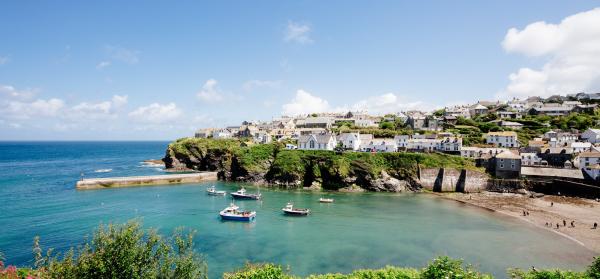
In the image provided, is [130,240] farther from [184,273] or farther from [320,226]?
[320,226]

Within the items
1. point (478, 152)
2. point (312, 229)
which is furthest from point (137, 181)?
point (478, 152)

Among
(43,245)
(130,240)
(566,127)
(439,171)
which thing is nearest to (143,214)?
(43,245)

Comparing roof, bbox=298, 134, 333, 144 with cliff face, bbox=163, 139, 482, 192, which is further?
roof, bbox=298, 134, 333, 144

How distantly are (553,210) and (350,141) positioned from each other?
178 feet

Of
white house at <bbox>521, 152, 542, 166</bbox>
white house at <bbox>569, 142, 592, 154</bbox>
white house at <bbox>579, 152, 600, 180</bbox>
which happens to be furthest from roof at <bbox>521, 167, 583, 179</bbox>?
white house at <bbox>569, 142, 592, 154</bbox>

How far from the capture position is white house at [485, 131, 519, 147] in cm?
9612

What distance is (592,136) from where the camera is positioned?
93.6 metres

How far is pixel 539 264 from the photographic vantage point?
38.9 metres

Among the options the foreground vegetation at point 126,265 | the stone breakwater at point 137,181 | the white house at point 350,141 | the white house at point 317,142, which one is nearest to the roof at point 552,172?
the white house at point 350,141

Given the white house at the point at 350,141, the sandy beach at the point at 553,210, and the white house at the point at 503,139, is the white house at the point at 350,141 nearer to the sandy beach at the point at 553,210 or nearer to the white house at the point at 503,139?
the sandy beach at the point at 553,210

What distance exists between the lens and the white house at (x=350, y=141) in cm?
10456

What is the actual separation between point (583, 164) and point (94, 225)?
9830 centimetres

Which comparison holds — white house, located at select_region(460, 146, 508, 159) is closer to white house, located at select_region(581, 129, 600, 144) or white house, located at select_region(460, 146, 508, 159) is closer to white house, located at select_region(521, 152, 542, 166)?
white house, located at select_region(521, 152, 542, 166)

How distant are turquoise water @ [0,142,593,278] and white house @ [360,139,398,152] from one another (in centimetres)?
2375
